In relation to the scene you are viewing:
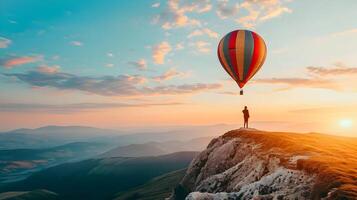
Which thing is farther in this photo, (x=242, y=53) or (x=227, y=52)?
(x=227, y=52)

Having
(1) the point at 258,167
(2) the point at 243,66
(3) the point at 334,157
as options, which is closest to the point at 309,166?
(3) the point at 334,157

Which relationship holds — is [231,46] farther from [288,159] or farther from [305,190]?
[305,190]

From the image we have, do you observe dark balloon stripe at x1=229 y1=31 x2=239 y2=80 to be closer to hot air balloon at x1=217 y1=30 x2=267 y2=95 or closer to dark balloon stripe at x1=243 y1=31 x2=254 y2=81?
hot air balloon at x1=217 y1=30 x2=267 y2=95

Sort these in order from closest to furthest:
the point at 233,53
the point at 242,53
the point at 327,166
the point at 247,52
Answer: the point at 327,166 → the point at 242,53 → the point at 247,52 → the point at 233,53

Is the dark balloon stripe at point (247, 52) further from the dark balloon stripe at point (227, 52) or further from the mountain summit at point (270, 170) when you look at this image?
the mountain summit at point (270, 170)

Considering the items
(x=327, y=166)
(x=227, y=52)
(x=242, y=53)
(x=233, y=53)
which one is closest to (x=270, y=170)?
(x=327, y=166)

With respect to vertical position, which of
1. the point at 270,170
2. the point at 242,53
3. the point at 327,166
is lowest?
the point at 270,170

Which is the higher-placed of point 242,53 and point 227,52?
point 227,52

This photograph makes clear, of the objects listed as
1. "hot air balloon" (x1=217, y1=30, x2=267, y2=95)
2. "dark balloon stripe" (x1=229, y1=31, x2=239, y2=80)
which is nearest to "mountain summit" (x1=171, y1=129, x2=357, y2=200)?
"hot air balloon" (x1=217, y1=30, x2=267, y2=95)

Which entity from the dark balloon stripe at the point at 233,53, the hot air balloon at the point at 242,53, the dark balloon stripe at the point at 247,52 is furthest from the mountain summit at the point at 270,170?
the dark balloon stripe at the point at 233,53

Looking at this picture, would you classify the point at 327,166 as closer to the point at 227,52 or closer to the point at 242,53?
the point at 242,53
